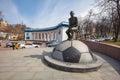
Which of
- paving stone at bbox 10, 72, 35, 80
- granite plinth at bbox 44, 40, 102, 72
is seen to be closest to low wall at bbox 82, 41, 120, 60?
granite plinth at bbox 44, 40, 102, 72

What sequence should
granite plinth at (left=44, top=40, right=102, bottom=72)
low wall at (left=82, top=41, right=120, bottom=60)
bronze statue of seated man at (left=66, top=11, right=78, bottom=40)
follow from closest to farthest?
granite plinth at (left=44, top=40, right=102, bottom=72) → bronze statue of seated man at (left=66, top=11, right=78, bottom=40) → low wall at (left=82, top=41, right=120, bottom=60)

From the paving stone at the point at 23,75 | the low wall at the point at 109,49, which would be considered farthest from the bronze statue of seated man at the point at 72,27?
the paving stone at the point at 23,75

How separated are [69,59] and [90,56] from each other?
5.09ft

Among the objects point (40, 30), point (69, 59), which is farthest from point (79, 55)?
point (40, 30)

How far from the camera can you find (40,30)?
49.2 metres

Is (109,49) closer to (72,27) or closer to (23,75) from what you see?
(72,27)

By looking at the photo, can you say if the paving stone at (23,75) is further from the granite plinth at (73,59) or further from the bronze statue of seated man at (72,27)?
the bronze statue of seated man at (72,27)

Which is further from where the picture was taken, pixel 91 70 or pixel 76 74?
pixel 91 70

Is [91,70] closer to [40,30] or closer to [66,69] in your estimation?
[66,69]

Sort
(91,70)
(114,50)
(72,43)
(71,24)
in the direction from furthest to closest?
(114,50)
(71,24)
(72,43)
(91,70)

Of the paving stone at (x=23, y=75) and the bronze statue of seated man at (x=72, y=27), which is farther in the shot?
the bronze statue of seated man at (x=72, y=27)

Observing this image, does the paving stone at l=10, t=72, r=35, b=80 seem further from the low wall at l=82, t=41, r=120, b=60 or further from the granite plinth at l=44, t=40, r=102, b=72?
the low wall at l=82, t=41, r=120, b=60

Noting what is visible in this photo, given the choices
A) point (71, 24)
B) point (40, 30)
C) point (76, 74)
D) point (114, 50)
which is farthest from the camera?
point (40, 30)

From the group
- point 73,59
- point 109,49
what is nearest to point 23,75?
point 73,59
